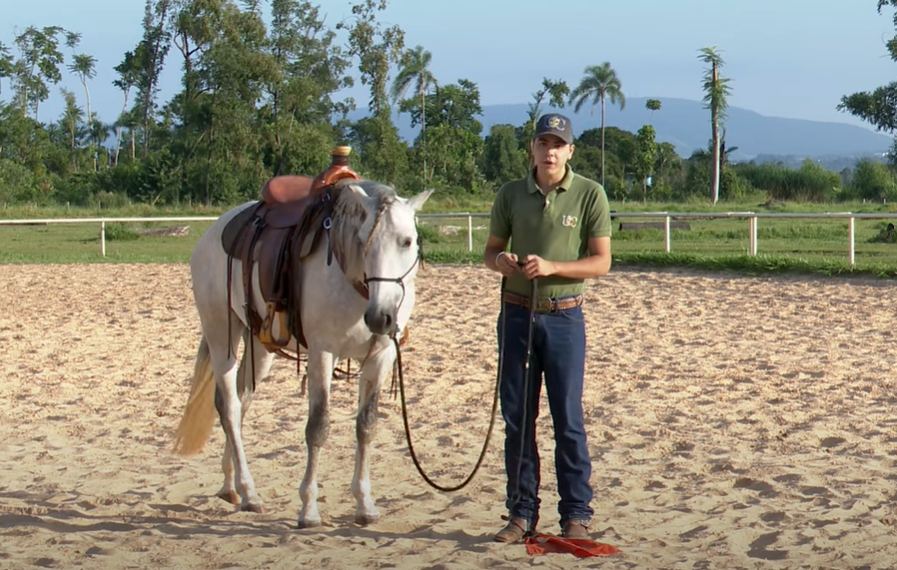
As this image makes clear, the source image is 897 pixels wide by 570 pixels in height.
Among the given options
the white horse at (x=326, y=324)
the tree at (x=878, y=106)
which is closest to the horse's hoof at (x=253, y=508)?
the white horse at (x=326, y=324)

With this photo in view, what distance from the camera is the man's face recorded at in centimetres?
429

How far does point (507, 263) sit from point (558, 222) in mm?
269

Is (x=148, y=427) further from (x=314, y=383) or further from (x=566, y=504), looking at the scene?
(x=566, y=504)

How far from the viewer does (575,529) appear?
4422 mm

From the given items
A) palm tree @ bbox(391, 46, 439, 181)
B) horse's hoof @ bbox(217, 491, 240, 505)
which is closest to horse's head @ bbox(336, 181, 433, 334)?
horse's hoof @ bbox(217, 491, 240, 505)

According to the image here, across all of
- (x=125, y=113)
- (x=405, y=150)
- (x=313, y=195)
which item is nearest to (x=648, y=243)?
(x=313, y=195)

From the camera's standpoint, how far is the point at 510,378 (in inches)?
175

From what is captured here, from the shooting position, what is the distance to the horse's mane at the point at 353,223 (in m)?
4.54

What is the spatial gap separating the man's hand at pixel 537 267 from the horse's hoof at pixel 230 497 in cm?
208

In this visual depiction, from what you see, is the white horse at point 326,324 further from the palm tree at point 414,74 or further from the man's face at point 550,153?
the palm tree at point 414,74

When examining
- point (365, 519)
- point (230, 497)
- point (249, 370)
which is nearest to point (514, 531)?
point (365, 519)

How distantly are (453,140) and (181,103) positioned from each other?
1133 cm

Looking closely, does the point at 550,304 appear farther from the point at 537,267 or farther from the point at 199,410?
the point at 199,410

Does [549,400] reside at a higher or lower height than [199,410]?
higher
